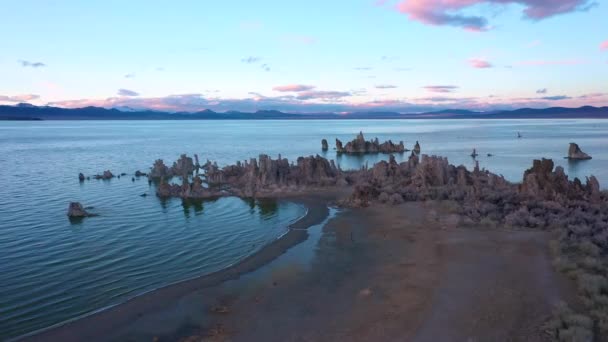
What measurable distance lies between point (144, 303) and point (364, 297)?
8014 mm

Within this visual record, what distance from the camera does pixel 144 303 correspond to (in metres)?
16.8

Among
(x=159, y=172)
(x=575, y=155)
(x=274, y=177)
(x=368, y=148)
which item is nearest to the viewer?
(x=274, y=177)

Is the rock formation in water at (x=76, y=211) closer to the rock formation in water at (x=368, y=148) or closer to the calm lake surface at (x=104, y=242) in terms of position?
the calm lake surface at (x=104, y=242)

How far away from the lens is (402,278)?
18.4m

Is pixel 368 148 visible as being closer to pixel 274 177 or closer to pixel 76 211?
pixel 274 177

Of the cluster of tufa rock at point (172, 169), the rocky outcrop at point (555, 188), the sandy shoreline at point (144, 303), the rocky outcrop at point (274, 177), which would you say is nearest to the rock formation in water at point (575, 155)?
the rocky outcrop at point (555, 188)

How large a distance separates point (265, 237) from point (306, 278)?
25.4 ft

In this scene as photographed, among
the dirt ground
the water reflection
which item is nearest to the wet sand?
the dirt ground

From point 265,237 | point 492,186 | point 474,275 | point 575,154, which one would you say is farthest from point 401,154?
point 474,275

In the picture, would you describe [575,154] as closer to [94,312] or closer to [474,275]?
[474,275]

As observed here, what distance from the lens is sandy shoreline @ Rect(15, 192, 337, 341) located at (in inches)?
573

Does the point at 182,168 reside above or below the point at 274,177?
below

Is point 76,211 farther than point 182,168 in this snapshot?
No

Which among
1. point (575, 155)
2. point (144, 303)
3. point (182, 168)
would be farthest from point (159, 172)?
point (575, 155)
